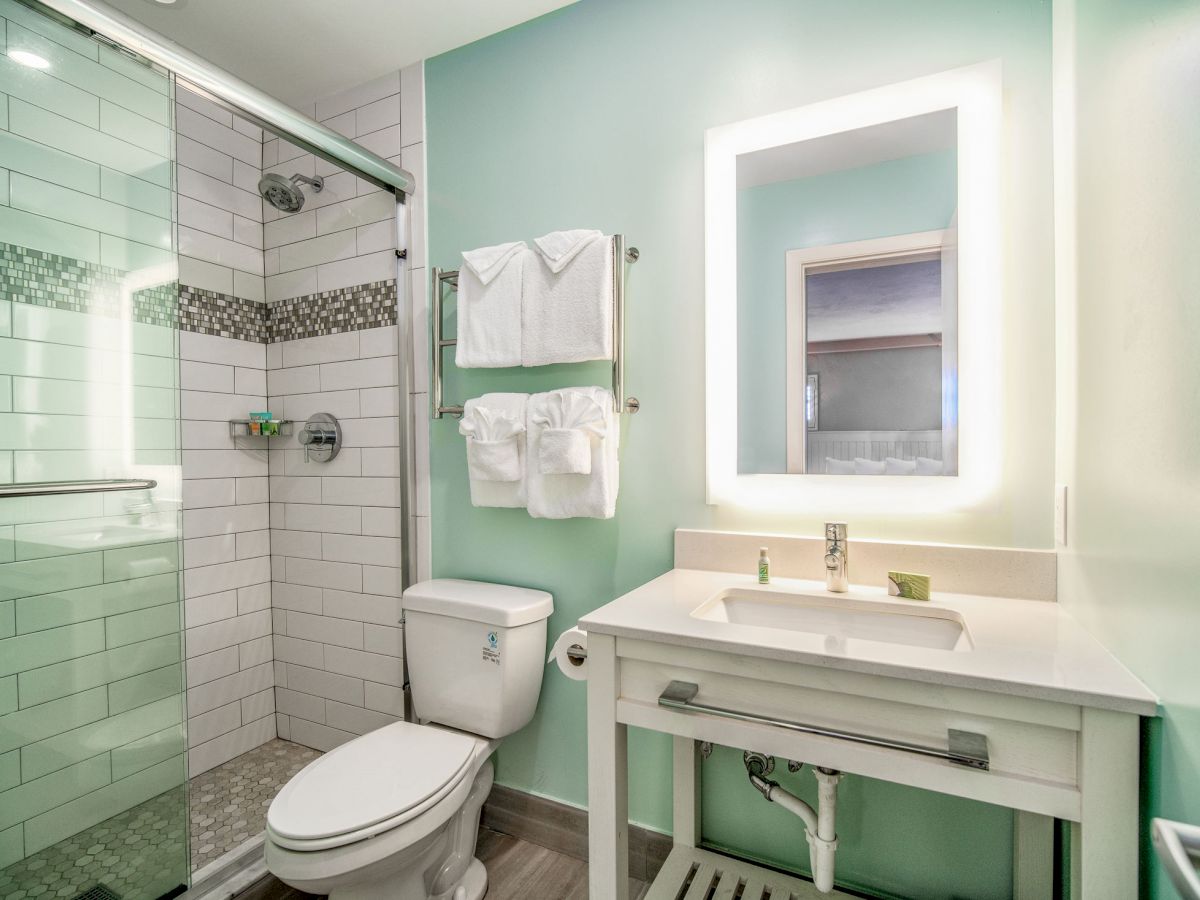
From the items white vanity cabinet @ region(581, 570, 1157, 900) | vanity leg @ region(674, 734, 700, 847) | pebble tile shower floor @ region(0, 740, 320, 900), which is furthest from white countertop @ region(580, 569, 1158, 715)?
pebble tile shower floor @ region(0, 740, 320, 900)

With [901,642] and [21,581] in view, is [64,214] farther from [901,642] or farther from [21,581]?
[901,642]

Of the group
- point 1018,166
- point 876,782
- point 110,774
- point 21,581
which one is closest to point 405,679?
point 110,774

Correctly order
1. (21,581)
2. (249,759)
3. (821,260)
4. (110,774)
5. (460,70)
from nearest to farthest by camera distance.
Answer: (21,581) → (110,774) → (821,260) → (460,70) → (249,759)

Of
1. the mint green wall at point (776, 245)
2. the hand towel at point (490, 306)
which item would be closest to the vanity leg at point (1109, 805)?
the mint green wall at point (776, 245)

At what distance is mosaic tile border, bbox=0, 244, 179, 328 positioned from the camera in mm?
1142

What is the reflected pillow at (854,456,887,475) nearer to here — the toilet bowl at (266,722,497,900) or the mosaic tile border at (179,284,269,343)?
the toilet bowl at (266,722,497,900)

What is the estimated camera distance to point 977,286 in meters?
1.22

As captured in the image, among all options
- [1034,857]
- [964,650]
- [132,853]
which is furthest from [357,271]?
[1034,857]

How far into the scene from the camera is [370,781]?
1304 millimetres

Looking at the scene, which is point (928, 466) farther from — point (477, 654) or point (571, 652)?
point (477, 654)

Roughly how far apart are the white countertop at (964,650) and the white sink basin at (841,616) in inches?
0.6

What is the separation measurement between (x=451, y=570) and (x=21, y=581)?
0.96m

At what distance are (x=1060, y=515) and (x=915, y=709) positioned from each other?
56 centimetres

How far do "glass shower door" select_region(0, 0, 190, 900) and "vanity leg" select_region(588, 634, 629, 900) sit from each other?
995 mm
